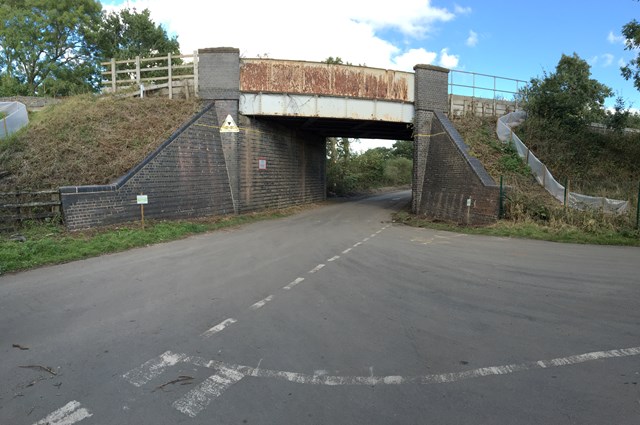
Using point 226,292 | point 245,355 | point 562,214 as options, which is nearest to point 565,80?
point 562,214

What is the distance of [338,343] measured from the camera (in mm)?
Answer: 4461

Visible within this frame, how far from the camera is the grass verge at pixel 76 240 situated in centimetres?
843

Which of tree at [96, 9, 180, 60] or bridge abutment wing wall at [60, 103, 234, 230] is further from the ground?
tree at [96, 9, 180, 60]

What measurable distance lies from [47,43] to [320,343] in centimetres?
4851

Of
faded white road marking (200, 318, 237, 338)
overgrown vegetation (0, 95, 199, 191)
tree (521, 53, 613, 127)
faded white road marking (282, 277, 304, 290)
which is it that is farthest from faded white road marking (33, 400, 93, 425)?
tree (521, 53, 613, 127)

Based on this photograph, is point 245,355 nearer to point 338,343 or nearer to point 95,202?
point 338,343

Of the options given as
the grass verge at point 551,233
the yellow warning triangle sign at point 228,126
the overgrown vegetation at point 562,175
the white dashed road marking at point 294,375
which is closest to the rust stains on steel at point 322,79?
the yellow warning triangle sign at point 228,126

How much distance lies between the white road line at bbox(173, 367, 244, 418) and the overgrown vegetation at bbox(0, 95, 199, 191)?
1120 centimetres

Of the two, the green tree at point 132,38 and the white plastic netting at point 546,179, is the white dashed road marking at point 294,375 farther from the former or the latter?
the green tree at point 132,38

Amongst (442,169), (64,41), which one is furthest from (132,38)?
(442,169)

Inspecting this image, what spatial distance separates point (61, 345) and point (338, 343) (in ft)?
9.85

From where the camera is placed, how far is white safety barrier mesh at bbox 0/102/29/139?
17.5 metres

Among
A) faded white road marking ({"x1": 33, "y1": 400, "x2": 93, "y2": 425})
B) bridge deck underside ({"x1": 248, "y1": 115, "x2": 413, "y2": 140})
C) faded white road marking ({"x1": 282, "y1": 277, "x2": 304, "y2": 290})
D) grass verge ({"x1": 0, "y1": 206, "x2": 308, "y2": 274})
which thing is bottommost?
faded white road marking ({"x1": 33, "y1": 400, "x2": 93, "y2": 425})

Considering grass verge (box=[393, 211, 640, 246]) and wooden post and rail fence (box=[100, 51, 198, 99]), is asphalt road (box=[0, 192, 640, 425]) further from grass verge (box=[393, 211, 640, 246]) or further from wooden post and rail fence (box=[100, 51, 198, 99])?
wooden post and rail fence (box=[100, 51, 198, 99])
